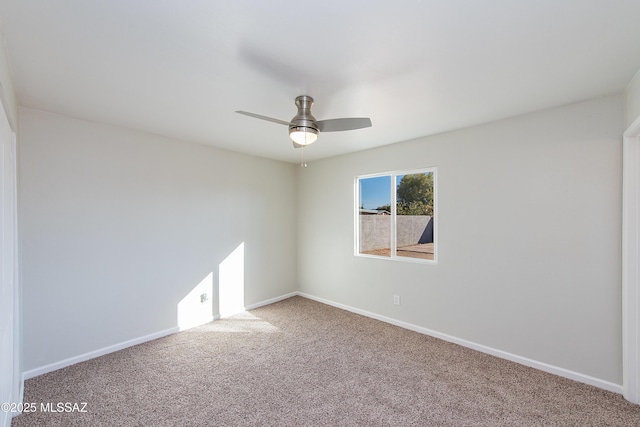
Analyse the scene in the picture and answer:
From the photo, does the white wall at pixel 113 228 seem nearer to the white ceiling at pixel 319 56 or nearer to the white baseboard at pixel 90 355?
the white baseboard at pixel 90 355

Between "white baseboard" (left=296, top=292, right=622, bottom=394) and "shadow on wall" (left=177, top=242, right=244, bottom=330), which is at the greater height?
"shadow on wall" (left=177, top=242, right=244, bottom=330)

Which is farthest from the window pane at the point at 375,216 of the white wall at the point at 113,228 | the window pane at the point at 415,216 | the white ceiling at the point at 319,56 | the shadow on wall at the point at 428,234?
the white wall at the point at 113,228

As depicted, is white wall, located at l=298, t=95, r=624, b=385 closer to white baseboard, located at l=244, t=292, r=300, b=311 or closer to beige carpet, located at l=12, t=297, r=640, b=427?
beige carpet, located at l=12, t=297, r=640, b=427

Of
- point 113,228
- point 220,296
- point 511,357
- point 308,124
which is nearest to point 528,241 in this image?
point 511,357

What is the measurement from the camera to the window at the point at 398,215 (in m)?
3.36

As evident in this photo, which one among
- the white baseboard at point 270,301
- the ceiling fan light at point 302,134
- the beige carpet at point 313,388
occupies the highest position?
the ceiling fan light at point 302,134

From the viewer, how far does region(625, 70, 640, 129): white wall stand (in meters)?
1.87

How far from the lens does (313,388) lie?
89.4 inches

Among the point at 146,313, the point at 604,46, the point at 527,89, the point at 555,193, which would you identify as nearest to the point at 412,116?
the point at 527,89

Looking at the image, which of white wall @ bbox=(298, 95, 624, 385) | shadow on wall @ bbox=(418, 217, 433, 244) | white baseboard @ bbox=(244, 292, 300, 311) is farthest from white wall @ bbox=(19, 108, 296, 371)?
shadow on wall @ bbox=(418, 217, 433, 244)

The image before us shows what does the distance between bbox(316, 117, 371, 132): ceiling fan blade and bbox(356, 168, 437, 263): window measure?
169 cm

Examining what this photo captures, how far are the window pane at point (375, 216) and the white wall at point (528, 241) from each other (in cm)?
27

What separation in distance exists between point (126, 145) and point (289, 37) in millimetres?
2445

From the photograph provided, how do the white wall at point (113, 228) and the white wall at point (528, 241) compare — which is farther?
the white wall at point (113, 228)
